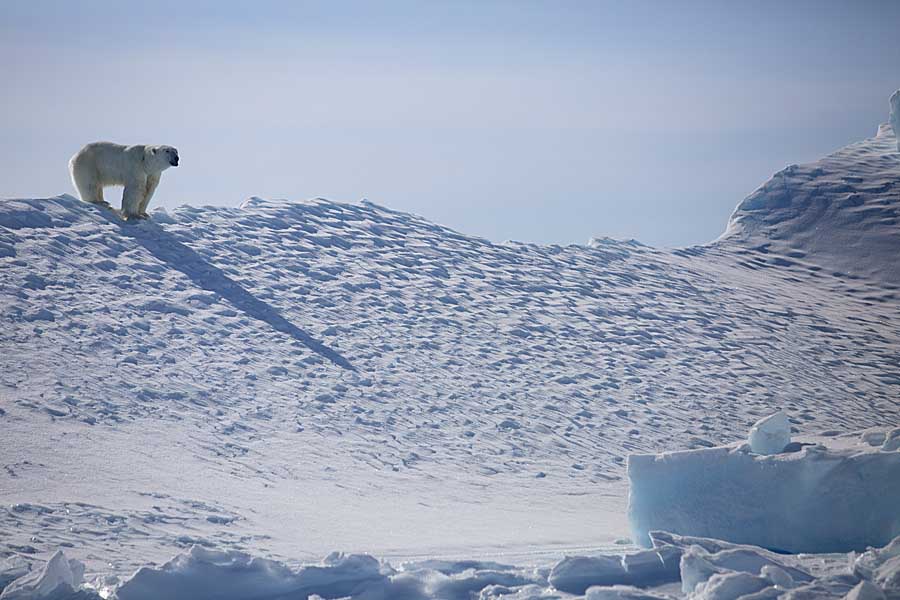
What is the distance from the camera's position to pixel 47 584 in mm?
5453

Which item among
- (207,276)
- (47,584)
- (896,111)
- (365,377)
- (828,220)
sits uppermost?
(896,111)

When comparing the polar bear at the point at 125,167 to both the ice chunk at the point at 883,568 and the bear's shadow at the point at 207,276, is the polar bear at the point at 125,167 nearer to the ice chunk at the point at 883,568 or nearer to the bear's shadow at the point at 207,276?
the bear's shadow at the point at 207,276

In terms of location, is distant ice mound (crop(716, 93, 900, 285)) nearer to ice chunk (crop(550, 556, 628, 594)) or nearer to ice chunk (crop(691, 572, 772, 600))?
ice chunk (crop(550, 556, 628, 594))

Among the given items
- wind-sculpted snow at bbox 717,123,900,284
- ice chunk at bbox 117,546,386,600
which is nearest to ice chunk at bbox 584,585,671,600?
ice chunk at bbox 117,546,386,600

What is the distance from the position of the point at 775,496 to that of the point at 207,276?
839 cm

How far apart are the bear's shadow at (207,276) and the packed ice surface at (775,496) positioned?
5260 millimetres

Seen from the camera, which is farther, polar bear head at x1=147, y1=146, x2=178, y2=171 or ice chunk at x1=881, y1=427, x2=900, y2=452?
polar bear head at x1=147, y1=146, x2=178, y2=171

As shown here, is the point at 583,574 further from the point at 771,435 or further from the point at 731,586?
the point at 771,435

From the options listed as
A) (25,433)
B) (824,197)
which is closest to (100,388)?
(25,433)

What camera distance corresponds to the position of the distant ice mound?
20141mm

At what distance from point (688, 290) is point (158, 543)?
1204 cm

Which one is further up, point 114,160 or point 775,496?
point 114,160

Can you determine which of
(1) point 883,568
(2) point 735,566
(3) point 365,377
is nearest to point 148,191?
(3) point 365,377

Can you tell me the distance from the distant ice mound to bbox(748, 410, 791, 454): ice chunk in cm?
1347
